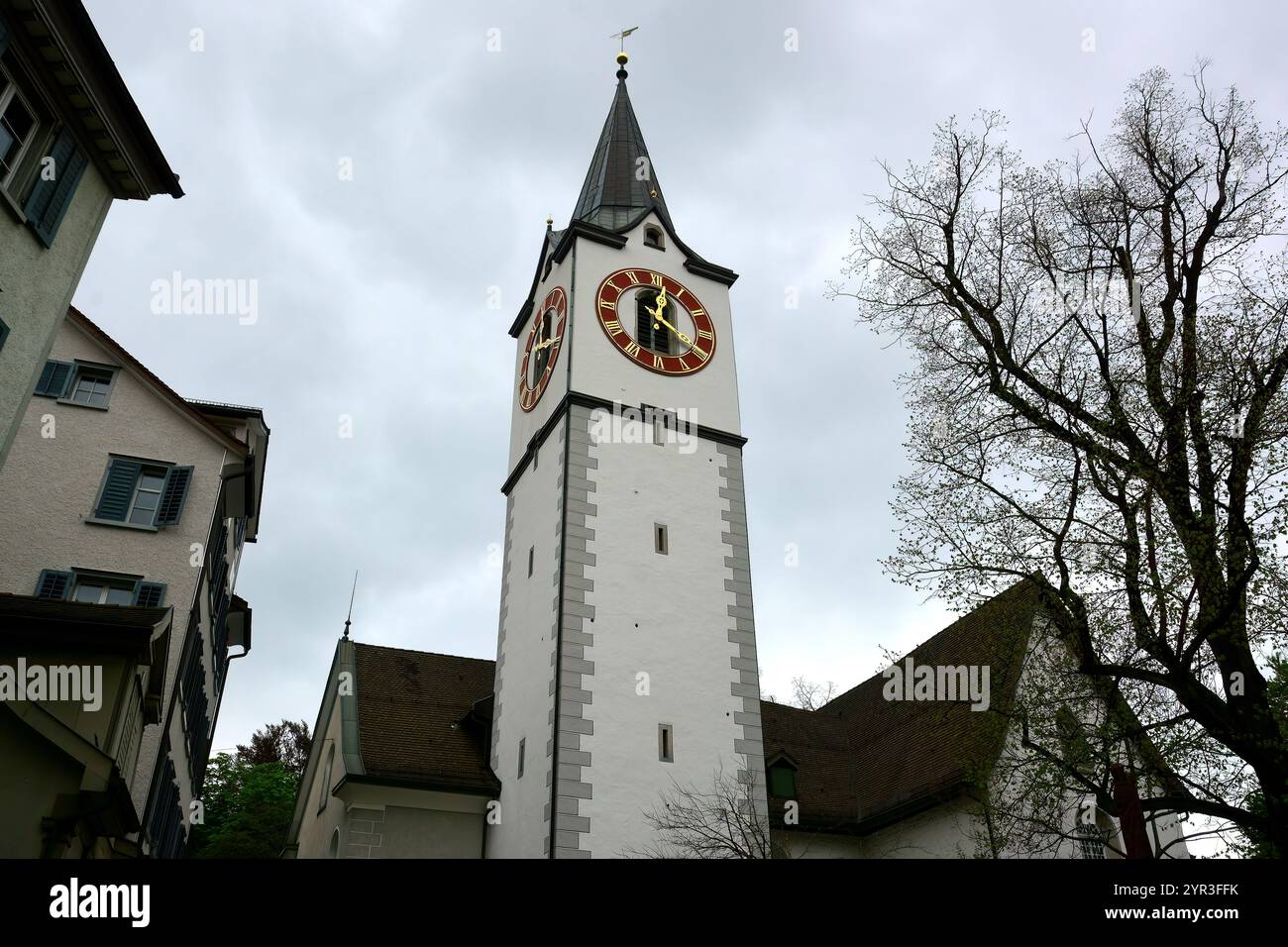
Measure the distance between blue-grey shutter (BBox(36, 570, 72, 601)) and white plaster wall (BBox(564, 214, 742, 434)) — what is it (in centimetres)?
1199

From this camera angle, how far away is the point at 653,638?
2289cm

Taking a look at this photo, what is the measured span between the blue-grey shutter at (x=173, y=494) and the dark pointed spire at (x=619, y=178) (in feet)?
47.7

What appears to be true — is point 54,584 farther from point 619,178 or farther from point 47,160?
point 619,178

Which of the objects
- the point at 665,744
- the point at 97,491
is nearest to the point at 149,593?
the point at 97,491

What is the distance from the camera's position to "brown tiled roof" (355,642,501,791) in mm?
23312

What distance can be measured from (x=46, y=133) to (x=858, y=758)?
23.1 m

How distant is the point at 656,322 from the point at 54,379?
14.8 m

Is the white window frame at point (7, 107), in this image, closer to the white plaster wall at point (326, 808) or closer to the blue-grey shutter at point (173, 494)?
the blue-grey shutter at point (173, 494)

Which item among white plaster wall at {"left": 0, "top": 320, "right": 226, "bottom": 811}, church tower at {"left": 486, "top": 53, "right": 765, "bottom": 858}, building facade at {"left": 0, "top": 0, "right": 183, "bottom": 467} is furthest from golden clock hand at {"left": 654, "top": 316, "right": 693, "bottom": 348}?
building facade at {"left": 0, "top": 0, "right": 183, "bottom": 467}

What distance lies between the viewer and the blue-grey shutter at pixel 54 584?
19.2 metres

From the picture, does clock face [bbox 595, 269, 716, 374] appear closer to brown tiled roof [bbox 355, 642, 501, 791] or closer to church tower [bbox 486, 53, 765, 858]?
church tower [bbox 486, 53, 765, 858]

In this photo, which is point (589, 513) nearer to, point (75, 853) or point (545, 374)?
point (545, 374)
